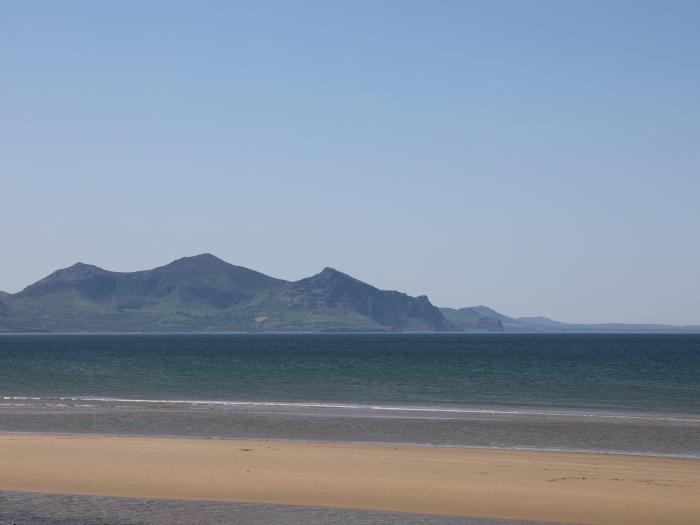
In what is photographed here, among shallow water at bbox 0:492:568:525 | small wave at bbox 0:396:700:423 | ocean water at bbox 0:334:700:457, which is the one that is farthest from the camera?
small wave at bbox 0:396:700:423

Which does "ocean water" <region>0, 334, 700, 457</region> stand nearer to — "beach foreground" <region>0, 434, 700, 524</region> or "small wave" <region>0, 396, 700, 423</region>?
"small wave" <region>0, 396, 700, 423</region>

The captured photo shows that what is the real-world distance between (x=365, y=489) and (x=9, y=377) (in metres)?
66.3

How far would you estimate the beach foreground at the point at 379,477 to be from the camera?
19812mm

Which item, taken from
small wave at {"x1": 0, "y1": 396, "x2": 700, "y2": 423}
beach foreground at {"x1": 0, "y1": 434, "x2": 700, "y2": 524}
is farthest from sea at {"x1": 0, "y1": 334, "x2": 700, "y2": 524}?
beach foreground at {"x1": 0, "y1": 434, "x2": 700, "y2": 524}

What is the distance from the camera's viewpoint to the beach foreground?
1981 centimetres

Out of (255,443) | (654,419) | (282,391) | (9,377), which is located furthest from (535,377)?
(255,443)

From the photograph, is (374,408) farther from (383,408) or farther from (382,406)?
(382,406)

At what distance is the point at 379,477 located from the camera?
2344cm

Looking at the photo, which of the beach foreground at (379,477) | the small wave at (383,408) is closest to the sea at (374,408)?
the small wave at (383,408)

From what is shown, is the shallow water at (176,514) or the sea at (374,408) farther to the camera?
the sea at (374,408)

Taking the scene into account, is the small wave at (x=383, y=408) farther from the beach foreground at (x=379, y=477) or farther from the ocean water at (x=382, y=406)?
the beach foreground at (x=379, y=477)

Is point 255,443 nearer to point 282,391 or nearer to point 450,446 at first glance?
point 450,446

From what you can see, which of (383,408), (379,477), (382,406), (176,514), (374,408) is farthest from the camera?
(382,406)

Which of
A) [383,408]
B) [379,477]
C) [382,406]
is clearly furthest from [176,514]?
[382,406]
